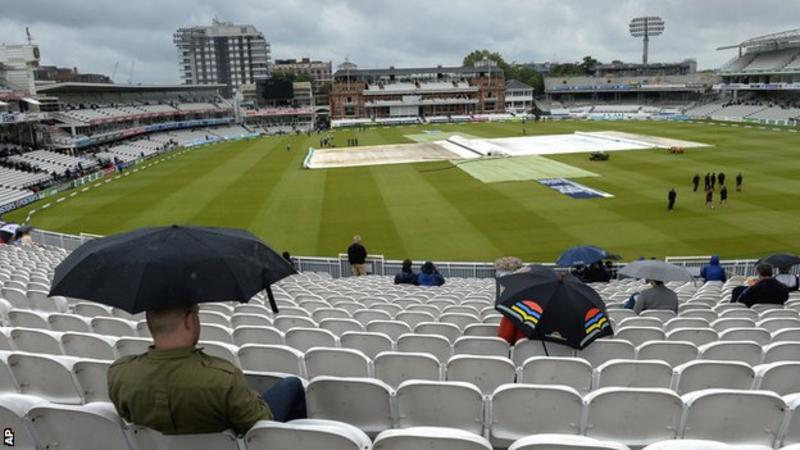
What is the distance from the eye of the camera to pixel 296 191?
128 feet

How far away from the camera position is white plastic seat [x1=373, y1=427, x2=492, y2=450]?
9.31 ft

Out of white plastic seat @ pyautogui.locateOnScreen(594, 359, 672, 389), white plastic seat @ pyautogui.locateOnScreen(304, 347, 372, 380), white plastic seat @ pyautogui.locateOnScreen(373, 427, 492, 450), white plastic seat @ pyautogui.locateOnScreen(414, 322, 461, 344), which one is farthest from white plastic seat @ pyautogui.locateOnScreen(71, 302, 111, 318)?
white plastic seat @ pyautogui.locateOnScreen(594, 359, 672, 389)

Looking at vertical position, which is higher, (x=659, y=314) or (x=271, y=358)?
(x=271, y=358)

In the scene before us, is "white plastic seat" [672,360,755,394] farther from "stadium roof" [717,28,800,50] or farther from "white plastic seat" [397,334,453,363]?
"stadium roof" [717,28,800,50]

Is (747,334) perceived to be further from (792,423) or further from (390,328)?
(390,328)

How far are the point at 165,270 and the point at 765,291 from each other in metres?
9.61

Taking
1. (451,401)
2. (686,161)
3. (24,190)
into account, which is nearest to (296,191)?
(24,190)

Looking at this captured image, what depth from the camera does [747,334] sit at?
6695 mm

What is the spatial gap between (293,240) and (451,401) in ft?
74.1

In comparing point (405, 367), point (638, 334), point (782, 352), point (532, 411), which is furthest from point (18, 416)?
point (782, 352)

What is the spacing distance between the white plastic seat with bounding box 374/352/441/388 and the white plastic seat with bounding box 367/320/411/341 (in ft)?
6.58

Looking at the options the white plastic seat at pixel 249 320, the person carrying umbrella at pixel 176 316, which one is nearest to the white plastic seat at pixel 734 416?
the person carrying umbrella at pixel 176 316

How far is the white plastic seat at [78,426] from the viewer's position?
10.5 ft

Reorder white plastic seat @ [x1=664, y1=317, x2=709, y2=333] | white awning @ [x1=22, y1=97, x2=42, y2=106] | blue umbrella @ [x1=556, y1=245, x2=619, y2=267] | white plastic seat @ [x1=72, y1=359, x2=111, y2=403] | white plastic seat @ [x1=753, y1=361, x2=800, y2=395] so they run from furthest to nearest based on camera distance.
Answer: white awning @ [x1=22, y1=97, x2=42, y2=106], blue umbrella @ [x1=556, y1=245, x2=619, y2=267], white plastic seat @ [x1=664, y1=317, x2=709, y2=333], white plastic seat @ [x1=753, y1=361, x2=800, y2=395], white plastic seat @ [x1=72, y1=359, x2=111, y2=403]
